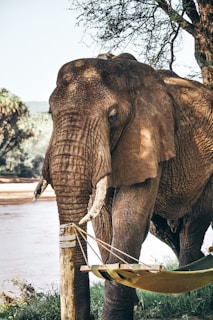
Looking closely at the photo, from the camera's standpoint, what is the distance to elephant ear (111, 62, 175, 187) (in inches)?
280

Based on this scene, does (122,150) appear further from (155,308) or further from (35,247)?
(35,247)

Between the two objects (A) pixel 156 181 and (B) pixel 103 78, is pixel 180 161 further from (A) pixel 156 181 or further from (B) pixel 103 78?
(B) pixel 103 78

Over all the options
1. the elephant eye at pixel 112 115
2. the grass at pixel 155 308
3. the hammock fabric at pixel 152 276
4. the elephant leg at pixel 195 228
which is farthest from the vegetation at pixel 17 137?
the hammock fabric at pixel 152 276

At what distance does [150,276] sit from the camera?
558 cm

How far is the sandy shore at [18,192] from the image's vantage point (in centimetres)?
3678

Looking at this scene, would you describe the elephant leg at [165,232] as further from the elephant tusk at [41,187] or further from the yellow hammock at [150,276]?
the yellow hammock at [150,276]

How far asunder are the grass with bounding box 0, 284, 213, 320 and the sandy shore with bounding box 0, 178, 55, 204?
2796 centimetres

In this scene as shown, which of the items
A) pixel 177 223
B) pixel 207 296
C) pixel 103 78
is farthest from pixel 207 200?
pixel 103 78

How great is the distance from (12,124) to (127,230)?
38783 millimetres

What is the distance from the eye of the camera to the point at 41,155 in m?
50.1

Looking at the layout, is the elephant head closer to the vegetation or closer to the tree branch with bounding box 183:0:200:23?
the tree branch with bounding box 183:0:200:23

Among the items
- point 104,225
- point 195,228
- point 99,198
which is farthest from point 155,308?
point 99,198

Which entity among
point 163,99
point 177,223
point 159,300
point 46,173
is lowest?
point 159,300

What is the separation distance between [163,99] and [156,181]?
78cm
